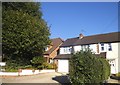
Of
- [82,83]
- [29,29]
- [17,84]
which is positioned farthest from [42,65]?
[82,83]

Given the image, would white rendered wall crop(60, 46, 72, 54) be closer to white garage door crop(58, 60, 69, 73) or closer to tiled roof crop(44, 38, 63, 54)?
white garage door crop(58, 60, 69, 73)

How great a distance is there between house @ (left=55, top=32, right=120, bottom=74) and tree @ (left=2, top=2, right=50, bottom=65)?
6.95 meters

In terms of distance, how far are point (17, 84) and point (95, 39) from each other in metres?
23.6

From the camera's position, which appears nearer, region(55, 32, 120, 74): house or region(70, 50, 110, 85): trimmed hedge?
region(70, 50, 110, 85): trimmed hedge

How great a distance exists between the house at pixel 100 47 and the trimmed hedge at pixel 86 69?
609 inches

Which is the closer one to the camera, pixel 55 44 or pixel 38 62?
pixel 38 62

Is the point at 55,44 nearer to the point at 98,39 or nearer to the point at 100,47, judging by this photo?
the point at 98,39

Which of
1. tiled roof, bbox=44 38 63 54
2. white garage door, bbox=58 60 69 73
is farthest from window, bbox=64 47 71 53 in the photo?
tiled roof, bbox=44 38 63 54

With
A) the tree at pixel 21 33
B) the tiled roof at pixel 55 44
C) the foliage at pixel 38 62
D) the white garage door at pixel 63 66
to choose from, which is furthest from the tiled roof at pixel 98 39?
the foliage at pixel 38 62

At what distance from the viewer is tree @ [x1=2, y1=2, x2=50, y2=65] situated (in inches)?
1303

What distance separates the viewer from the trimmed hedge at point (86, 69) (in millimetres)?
19531

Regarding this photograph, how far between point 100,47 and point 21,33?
15181 millimetres

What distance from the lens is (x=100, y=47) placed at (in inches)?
1603

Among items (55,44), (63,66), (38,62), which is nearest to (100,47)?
(63,66)
